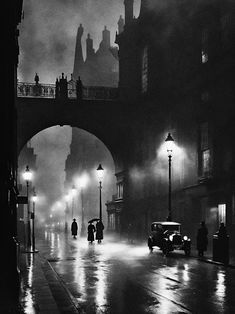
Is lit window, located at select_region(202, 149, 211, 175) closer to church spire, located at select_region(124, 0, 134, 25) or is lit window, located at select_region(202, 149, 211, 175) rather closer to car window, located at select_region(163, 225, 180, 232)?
car window, located at select_region(163, 225, 180, 232)

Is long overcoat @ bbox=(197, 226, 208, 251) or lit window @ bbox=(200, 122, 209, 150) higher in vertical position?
lit window @ bbox=(200, 122, 209, 150)

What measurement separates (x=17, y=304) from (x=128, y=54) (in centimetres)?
4397

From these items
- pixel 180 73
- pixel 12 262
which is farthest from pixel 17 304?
pixel 180 73

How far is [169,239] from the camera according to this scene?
27781 millimetres

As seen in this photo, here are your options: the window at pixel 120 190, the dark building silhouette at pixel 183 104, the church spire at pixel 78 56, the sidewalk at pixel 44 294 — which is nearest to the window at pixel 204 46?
the dark building silhouette at pixel 183 104

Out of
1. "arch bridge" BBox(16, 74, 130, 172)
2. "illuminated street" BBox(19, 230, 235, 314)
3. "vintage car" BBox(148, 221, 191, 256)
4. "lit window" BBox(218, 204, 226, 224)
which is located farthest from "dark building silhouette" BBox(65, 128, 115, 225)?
"illuminated street" BBox(19, 230, 235, 314)

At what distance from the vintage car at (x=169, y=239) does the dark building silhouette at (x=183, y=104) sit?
4868 mm

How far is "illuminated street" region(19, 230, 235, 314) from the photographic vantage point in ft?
Result: 40.4

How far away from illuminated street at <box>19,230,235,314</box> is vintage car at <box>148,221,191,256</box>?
131 inches

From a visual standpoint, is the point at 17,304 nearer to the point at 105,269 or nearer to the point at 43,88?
the point at 105,269

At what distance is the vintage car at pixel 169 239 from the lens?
2760 cm

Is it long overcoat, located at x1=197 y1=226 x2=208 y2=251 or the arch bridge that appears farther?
the arch bridge

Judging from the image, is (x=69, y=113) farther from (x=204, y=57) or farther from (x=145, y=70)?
(x=204, y=57)

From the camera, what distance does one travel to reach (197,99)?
38.0 m
